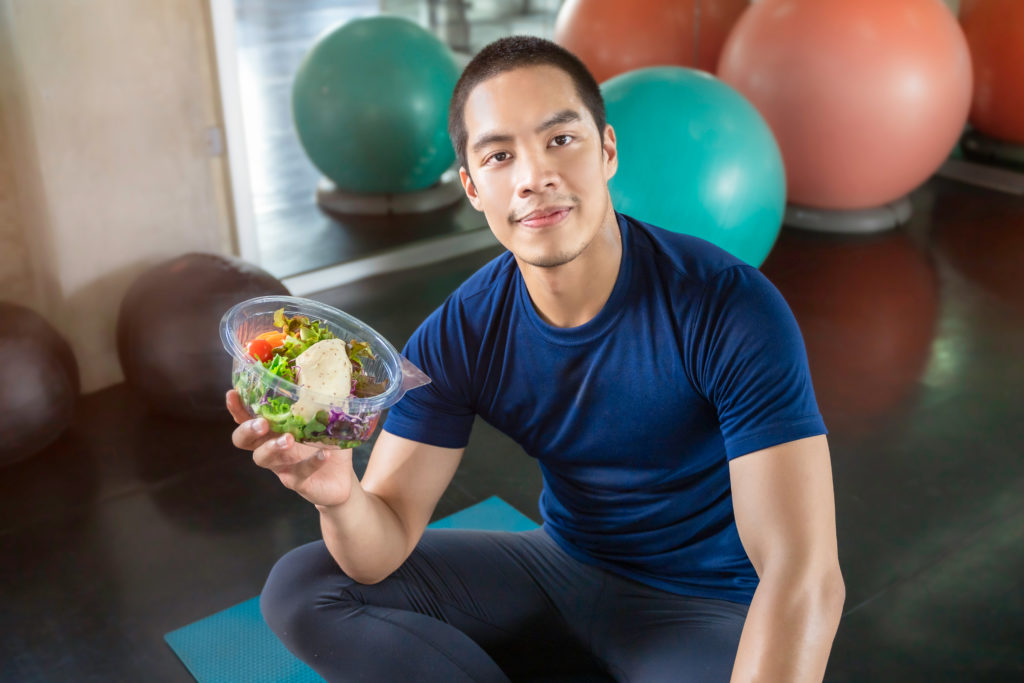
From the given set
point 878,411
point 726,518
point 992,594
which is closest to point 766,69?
point 878,411

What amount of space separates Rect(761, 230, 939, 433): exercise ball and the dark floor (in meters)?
0.01

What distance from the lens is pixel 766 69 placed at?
13.6 ft

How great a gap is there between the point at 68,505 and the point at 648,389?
179 centimetres

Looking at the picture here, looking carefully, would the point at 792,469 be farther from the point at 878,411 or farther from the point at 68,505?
the point at 68,505

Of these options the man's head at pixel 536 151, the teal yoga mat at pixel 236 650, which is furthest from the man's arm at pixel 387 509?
the teal yoga mat at pixel 236 650

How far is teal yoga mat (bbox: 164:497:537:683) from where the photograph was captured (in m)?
1.91

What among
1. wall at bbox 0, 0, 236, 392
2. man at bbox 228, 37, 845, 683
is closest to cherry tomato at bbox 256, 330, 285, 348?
A: man at bbox 228, 37, 845, 683

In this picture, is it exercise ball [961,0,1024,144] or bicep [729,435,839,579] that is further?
exercise ball [961,0,1024,144]

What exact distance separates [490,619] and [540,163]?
2.45ft

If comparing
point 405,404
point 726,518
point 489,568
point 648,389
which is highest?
point 648,389

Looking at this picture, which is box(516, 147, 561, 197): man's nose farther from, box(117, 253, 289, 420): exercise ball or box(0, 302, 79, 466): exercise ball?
box(0, 302, 79, 466): exercise ball

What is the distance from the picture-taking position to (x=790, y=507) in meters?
1.27

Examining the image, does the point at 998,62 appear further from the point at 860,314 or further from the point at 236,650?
the point at 236,650

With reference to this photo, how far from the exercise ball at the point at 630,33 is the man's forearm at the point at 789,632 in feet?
12.0
